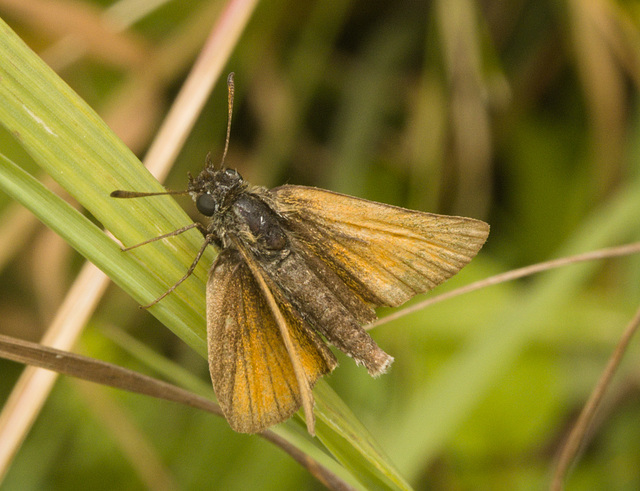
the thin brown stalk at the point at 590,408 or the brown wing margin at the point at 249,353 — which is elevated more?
the brown wing margin at the point at 249,353

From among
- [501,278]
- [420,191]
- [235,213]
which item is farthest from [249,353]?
[420,191]

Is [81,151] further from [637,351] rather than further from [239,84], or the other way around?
[637,351]

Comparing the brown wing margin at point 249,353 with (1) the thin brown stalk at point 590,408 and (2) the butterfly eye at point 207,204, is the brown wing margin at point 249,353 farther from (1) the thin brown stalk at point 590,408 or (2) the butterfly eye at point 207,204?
(1) the thin brown stalk at point 590,408

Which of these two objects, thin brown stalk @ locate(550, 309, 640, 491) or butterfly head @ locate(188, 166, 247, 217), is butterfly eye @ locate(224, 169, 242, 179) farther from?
thin brown stalk @ locate(550, 309, 640, 491)

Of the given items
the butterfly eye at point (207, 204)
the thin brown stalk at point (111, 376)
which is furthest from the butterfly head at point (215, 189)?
the thin brown stalk at point (111, 376)

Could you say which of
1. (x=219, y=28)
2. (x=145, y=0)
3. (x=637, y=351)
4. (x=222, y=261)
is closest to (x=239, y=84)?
(x=145, y=0)

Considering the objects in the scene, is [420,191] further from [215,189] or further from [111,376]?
[111,376]
